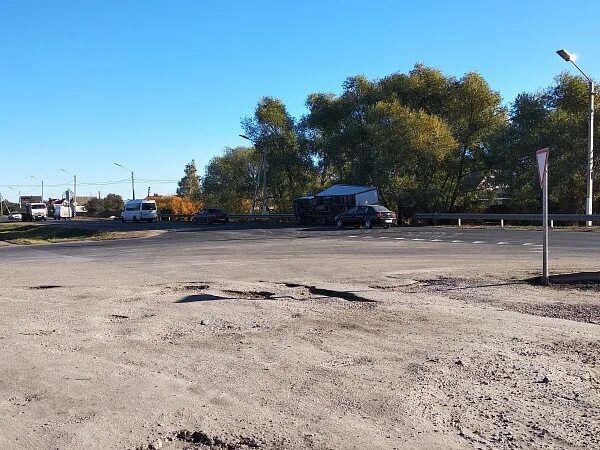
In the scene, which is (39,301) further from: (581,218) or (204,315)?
(581,218)

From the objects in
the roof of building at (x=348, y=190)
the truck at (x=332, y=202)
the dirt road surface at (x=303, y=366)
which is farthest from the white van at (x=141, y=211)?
the dirt road surface at (x=303, y=366)

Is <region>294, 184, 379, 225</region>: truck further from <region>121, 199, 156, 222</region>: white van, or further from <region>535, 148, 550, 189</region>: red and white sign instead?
<region>535, 148, 550, 189</region>: red and white sign

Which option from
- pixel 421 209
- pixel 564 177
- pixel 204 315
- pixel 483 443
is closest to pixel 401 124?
A: pixel 421 209

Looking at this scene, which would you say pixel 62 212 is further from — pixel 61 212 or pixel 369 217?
pixel 369 217

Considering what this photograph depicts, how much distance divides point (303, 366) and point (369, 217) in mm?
31606

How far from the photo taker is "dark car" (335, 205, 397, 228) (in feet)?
120

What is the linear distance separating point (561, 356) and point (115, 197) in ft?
397

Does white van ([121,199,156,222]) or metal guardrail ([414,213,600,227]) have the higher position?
white van ([121,199,156,222])

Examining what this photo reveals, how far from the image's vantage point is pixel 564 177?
37.2 metres

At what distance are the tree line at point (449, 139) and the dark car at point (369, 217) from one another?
8.01 meters

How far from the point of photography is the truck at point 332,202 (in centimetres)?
4253

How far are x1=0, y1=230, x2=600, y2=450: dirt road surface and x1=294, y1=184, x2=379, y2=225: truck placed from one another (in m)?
30.9

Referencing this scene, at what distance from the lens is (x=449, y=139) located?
145 ft

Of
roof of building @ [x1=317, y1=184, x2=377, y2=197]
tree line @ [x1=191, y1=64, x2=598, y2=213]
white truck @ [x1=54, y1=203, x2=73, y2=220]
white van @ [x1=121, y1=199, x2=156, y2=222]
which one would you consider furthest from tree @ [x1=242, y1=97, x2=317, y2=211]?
white truck @ [x1=54, y1=203, x2=73, y2=220]
